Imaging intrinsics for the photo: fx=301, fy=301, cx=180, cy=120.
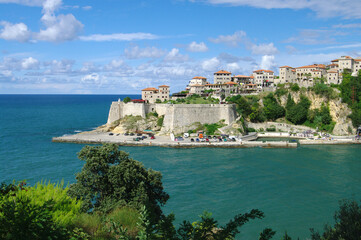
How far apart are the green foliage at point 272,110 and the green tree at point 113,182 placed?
1382 inches

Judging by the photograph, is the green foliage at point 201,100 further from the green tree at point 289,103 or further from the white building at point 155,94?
the green tree at point 289,103

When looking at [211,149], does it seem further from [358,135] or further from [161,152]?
[358,135]

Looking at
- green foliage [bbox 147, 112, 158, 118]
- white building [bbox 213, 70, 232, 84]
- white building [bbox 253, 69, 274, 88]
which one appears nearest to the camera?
green foliage [bbox 147, 112, 158, 118]

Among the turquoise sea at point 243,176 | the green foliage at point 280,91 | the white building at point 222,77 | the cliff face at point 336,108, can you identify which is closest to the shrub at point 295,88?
the cliff face at point 336,108

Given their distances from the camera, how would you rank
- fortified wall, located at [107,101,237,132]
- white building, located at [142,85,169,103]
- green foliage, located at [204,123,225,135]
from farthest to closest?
white building, located at [142,85,169,103] → fortified wall, located at [107,101,237,132] → green foliage, located at [204,123,225,135]

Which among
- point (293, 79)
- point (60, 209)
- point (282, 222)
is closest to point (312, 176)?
point (282, 222)

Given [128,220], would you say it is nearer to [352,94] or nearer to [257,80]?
[352,94]

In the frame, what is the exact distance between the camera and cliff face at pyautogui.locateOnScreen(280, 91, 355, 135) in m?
41.6

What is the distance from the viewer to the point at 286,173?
24.8 meters

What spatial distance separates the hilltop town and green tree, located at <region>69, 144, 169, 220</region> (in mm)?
35085

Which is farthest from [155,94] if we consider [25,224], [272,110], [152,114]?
[25,224]

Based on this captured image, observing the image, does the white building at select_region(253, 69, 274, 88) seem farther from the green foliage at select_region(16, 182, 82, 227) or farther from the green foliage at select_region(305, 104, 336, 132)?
the green foliage at select_region(16, 182, 82, 227)

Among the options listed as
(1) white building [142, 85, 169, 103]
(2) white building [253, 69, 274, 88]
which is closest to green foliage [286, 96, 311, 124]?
(2) white building [253, 69, 274, 88]

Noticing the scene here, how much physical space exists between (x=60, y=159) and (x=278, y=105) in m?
33.2
